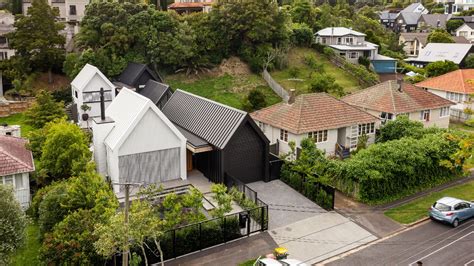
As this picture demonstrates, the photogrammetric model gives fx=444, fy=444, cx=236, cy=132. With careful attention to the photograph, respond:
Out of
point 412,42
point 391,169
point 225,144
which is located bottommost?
point 391,169

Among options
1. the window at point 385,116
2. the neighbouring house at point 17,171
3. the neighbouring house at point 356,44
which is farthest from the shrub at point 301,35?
the neighbouring house at point 17,171

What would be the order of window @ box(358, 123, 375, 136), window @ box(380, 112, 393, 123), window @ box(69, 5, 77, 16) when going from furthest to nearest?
window @ box(69, 5, 77, 16)
window @ box(380, 112, 393, 123)
window @ box(358, 123, 375, 136)

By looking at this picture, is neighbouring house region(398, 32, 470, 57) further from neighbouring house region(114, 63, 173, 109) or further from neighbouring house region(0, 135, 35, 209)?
neighbouring house region(0, 135, 35, 209)

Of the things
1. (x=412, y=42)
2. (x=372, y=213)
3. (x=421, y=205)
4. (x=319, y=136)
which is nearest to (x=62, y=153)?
(x=319, y=136)

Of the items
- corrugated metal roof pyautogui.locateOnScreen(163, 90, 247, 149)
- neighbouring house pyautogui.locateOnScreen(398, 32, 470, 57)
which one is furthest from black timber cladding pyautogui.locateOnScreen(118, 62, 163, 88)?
neighbouring house pyautogui.locateOnScreen(398, 32, 470, 57)

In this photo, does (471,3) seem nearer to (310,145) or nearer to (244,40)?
(244,40)

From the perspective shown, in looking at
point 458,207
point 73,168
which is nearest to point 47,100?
point 73,168

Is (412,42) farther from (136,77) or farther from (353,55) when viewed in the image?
(136,77)
